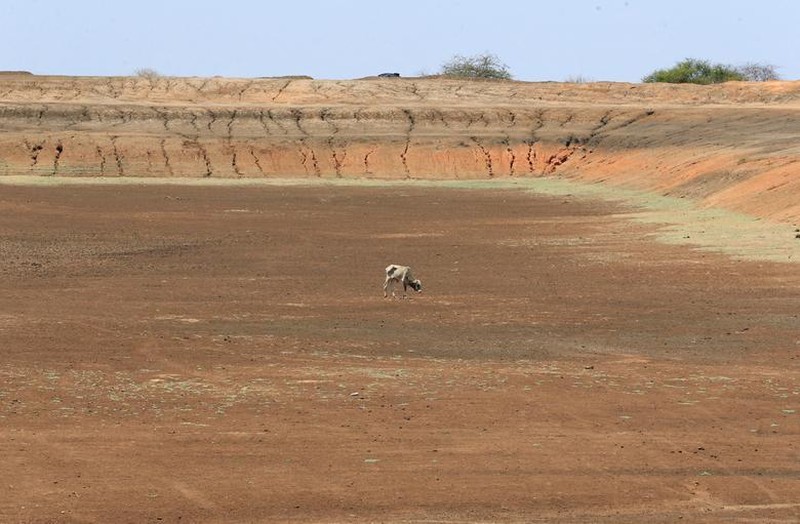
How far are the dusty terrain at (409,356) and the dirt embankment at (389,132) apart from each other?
12776 mm

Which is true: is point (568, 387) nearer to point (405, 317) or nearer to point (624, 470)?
point (624, 470)

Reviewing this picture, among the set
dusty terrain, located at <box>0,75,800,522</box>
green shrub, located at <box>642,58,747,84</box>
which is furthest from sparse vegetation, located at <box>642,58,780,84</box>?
dusty terrain, located at <box>0,75,800,522</box>

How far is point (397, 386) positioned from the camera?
16.2 metres

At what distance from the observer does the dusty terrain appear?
1161 centimetres

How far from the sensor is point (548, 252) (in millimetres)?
33469

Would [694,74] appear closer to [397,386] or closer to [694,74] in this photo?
[694,74]

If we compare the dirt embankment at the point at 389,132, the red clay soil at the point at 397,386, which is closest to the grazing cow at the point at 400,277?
the red clay soil at the point at 397,386

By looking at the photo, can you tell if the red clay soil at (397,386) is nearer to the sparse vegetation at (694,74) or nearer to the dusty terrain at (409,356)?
the dusty terrain at (409,356)

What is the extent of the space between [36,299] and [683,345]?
34.9 ft

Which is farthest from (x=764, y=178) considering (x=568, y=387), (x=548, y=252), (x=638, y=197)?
(x=568, y=387)

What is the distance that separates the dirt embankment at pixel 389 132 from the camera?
6825cm

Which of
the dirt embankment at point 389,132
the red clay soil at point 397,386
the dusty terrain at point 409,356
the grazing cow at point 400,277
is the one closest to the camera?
the red clay soil at point 397,386

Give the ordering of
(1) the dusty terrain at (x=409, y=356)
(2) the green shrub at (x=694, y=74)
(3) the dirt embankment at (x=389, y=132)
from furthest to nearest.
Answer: (2) the green shrub at (x=694, y=74), (3) the dirt embankment at (x=389, y=132), (1) the dusty terrain at (x=409, y=356)

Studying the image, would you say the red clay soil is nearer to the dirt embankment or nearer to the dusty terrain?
the dusty terrain
